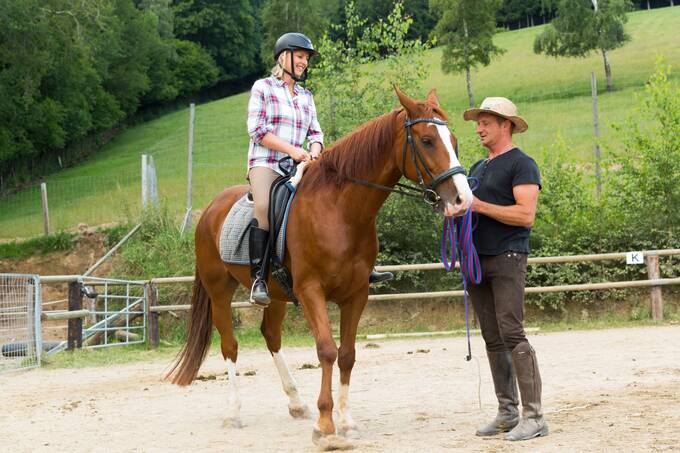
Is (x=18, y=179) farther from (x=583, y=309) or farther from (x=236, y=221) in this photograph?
(x=236, y=221)

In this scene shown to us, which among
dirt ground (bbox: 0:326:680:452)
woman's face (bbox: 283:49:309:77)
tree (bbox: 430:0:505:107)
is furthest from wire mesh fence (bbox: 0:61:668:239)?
woman's face (bbox: 283:49:309:77)

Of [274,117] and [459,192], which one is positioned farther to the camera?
[274,117]

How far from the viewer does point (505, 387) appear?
5.84 m

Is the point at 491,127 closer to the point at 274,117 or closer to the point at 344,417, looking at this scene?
the point at 274,117

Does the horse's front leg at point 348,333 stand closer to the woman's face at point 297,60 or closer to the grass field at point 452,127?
the woman's face at point 297,60

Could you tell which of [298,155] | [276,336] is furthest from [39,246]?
[298,155]

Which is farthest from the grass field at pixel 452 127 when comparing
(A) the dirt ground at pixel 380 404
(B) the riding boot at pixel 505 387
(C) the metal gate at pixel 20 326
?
(B) the riding boot at pixel 505 387

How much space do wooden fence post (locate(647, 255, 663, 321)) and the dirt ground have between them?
98.2 inches

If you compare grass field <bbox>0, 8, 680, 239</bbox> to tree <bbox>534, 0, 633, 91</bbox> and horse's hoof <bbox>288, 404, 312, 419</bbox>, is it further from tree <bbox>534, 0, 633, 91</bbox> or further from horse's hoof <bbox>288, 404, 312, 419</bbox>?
horse's hoof <bbox>288, 404, 312, 419</bbox>

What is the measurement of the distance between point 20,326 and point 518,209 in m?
8.54

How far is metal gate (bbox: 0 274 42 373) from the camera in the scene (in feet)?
36.9

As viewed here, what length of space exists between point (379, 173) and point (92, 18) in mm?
24307

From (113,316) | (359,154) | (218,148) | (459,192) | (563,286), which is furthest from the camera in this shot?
(218,148)

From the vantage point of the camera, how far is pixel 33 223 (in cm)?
2258
